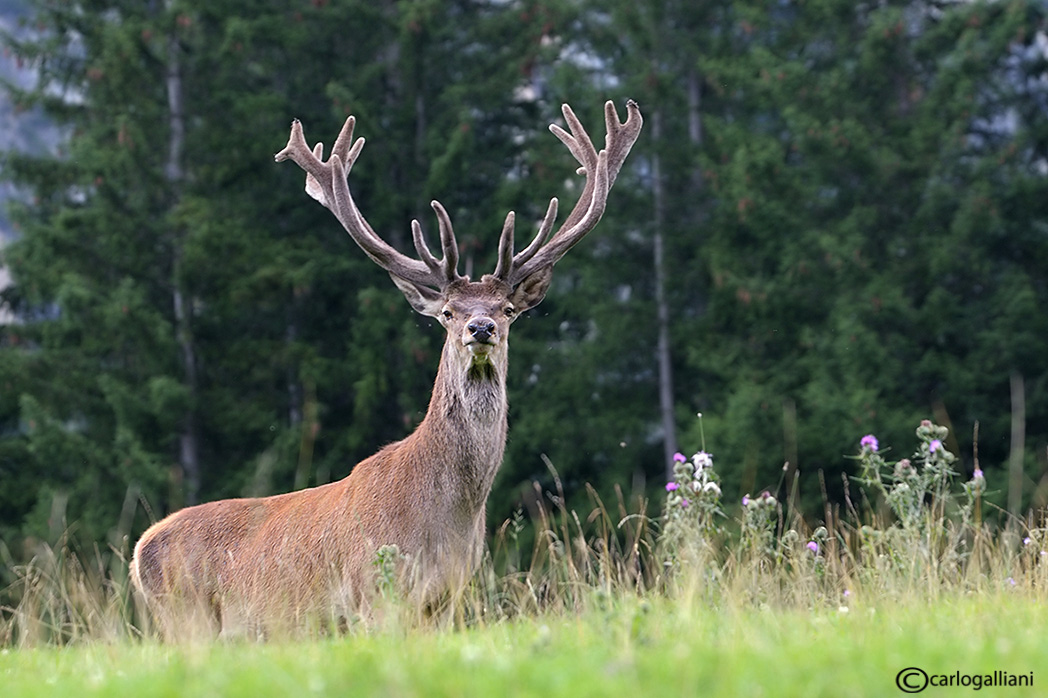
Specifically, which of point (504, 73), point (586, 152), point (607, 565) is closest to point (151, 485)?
point (504, 73)

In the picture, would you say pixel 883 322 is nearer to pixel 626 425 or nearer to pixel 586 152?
pixel 626 425

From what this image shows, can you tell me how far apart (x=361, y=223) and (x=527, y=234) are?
45.3 feet

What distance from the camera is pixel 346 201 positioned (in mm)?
7574

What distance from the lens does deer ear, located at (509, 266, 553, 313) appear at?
7.19 metres

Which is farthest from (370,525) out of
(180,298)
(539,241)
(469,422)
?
(180,298)

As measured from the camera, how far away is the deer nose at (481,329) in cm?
641

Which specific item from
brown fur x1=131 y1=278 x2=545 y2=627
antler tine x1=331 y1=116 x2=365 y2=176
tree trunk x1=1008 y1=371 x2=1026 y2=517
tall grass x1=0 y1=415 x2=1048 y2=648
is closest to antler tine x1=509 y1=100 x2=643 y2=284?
brown fur x1=131 y1=278 x2=545 y2=627

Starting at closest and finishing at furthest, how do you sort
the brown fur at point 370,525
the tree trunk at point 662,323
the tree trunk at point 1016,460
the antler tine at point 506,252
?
the brown fur at point 370,525 → the tree trunk at point 1016,460 → the antler tine at point 506,252 → the tree trunk at point 662,323

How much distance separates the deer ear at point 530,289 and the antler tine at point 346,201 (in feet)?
1.24

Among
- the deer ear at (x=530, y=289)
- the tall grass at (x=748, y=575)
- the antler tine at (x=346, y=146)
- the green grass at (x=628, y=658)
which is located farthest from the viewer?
the antler tine at (x=346, y=146)

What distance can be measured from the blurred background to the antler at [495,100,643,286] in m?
11.8

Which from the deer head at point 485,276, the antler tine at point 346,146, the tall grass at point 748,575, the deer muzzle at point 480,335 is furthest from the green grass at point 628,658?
the antler tine at point 346,146

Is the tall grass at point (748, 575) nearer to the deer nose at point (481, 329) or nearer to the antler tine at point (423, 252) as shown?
the deer nose at point (481, 329)

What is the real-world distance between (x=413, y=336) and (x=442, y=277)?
13557mm
